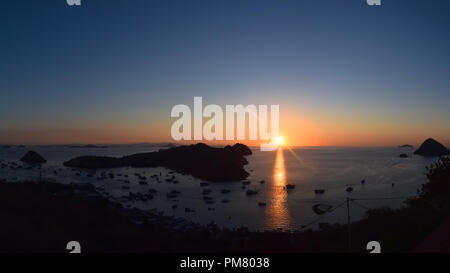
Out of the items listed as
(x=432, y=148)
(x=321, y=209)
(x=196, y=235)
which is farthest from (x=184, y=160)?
(x=432, y=148)

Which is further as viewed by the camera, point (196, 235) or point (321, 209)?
point (321, 209)

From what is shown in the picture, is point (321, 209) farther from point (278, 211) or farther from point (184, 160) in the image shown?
point (184, 160)

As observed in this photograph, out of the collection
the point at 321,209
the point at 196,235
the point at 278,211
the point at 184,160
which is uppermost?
the point at 196,235

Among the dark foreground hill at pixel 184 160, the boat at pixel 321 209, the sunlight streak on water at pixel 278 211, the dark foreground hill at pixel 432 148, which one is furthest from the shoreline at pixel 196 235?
the dark foreground hill at pixel 432 148

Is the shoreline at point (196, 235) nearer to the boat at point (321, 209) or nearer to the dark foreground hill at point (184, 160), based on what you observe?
the boat at point (321, 209)

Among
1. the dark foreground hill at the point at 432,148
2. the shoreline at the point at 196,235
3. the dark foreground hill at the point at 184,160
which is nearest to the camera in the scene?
the shoreline at the point at 196,235

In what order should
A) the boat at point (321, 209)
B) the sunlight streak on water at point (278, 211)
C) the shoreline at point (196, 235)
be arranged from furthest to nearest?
the boat at point (321, 209) < the sunlight streak on water at point (278, 211) < the shoreline at point (196, 235)

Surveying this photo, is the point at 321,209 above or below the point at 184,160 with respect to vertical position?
→ below

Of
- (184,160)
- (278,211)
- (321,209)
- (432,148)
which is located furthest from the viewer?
(432,148)

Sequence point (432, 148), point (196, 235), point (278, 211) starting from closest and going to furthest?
point (196, 235) → point (278, 211) → point (432, 148)

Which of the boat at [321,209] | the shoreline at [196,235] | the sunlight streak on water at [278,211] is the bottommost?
the sunlight streak on water at [278,211]
